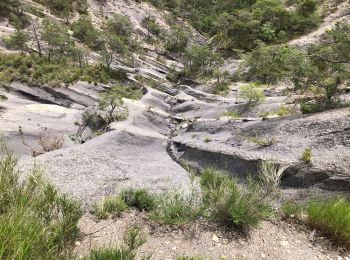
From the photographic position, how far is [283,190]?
12.2 metres

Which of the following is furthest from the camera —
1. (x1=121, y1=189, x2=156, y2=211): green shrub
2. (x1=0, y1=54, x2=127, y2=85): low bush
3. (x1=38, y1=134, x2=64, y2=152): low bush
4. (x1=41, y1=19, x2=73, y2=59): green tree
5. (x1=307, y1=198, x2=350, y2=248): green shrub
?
(x1=41, y1=19, x2=73, y2=59): green tree

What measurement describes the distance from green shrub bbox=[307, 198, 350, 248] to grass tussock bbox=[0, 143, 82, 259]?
218 inches

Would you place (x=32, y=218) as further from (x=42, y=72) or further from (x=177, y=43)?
(x=177, y=43)

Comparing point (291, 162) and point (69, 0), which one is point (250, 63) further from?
point (69, 0)

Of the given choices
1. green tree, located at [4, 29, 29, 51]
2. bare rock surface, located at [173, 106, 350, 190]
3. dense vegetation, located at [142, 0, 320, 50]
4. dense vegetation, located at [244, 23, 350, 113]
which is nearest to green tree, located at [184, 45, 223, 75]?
dense vegetation, located at [142, 0, 320, 50]

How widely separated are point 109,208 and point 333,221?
5844 mm

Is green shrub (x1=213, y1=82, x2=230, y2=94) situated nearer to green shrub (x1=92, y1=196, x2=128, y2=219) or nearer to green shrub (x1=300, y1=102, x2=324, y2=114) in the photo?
green shrub (x1=300, y1=102, x2=324, y2=114)

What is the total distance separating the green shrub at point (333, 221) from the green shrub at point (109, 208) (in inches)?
202

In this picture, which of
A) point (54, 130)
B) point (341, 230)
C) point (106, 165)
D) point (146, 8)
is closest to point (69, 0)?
point (146, 8)

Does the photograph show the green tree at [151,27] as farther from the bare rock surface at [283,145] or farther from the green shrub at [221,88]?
the bare rock surface at [283,145]

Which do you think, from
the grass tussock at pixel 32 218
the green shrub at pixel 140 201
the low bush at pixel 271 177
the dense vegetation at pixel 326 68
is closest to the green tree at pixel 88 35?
the dense vegetation at pixel 326 68

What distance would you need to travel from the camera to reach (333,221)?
602 centimetres

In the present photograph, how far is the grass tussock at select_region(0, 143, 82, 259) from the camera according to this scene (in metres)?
2.94

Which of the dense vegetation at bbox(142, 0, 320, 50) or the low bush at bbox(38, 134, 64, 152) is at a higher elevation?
the dense vegetation at bbox(142, 0, 320, 50)
